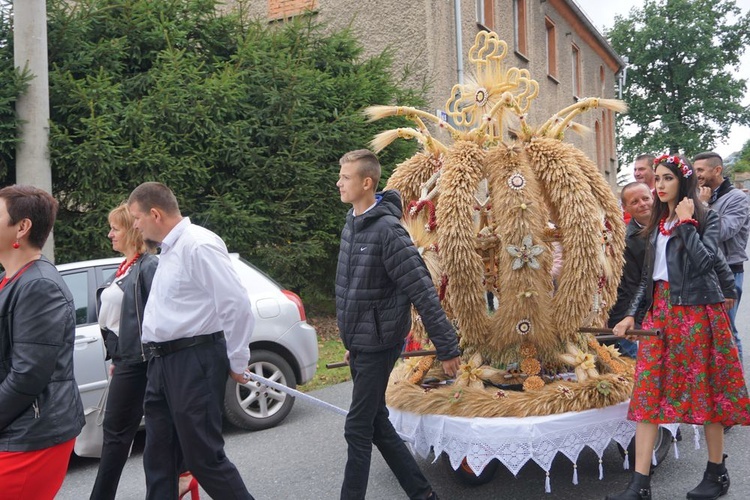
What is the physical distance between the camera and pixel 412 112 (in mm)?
4910

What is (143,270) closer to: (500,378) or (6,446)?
(6,446)

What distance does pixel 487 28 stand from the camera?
17.5 metres

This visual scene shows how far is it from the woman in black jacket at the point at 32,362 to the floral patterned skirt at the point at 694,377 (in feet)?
9.36

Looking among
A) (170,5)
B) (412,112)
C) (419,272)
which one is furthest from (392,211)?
(170,5)

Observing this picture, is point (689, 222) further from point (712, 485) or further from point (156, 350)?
point (156, 350)

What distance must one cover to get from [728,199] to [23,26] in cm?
659

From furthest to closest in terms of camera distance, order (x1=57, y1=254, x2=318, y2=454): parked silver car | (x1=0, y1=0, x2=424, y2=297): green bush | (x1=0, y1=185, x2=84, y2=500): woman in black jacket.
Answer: (x1=0, y1=0, x2=424, y2=297): green bush < (x1=57, y1=254, x2=318, y2=454): parked silver car < (x1=0, y1=185, x2=84, y2=500): woman in black jacket

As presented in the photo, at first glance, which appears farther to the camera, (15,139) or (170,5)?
(170,5)

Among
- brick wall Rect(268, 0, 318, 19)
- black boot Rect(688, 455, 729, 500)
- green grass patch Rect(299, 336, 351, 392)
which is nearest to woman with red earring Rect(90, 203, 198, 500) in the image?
black boot Rect(688, 455, 729, 500)

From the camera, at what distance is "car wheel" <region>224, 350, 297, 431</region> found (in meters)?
6.09

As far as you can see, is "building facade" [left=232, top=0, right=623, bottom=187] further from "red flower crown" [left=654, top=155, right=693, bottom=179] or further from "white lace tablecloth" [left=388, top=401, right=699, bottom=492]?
"white lace tablecloth" [left=388, top=401, right=699, bottom=492]

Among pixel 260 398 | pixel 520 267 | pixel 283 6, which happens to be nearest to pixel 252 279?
pixel 260 398

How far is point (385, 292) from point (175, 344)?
107cm

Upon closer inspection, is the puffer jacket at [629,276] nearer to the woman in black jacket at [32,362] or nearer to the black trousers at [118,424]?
the black trousers at [118,424]
